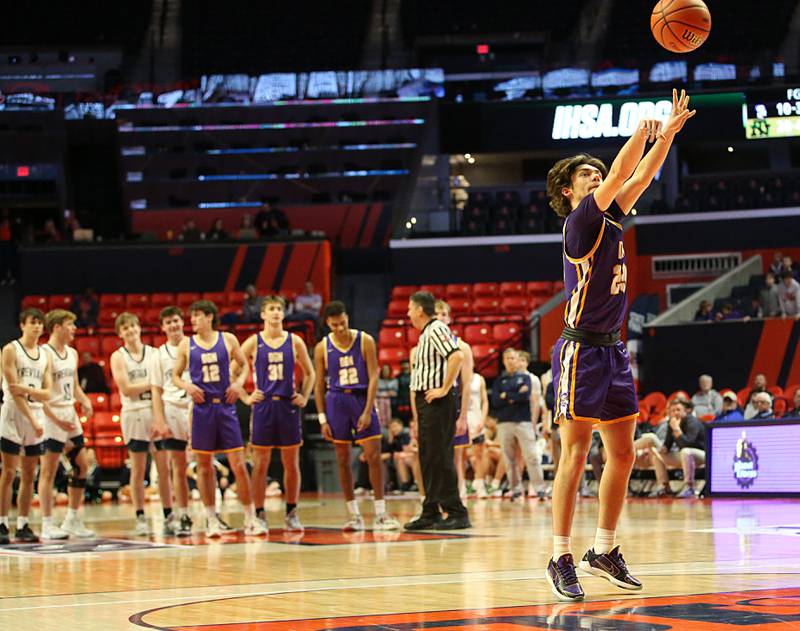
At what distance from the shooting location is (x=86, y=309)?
23.1 meters

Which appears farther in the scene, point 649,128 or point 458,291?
point 458,291

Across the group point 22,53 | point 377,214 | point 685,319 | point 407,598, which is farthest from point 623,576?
point 22,53

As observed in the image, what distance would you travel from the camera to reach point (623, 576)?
5324mm

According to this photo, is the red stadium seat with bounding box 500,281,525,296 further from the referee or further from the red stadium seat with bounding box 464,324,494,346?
the referee

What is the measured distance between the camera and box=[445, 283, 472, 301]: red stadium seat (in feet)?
84.4

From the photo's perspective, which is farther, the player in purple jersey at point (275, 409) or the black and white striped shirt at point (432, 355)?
the player in purple jersey at point (275, 409)

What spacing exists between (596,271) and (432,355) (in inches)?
174

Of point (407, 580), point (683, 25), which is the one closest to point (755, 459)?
point (683, 25)

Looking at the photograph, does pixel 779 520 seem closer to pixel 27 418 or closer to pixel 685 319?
pixel 27 418

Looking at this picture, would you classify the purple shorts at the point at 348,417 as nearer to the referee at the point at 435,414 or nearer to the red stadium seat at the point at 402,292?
the referee at the point at 435,414

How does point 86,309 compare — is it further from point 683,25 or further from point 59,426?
point 683,25


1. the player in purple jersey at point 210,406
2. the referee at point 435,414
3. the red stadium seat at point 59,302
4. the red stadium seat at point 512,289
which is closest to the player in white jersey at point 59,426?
the player in purple jersey at point 210,406

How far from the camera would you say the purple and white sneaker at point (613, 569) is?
17.3ft

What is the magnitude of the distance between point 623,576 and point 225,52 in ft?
94.3
